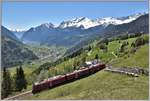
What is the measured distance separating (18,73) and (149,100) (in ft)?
70.4

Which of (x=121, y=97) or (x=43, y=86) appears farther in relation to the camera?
(x=43, y=86)

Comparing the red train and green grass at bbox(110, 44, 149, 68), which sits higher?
green grass at bbox(110, 44, 149, 68)

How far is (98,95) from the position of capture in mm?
12820

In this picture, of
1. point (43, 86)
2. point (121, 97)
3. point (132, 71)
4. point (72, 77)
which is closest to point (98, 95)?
point (121, 97)

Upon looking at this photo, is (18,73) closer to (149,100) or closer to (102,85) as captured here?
(102,85)

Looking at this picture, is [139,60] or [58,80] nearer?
[139,60]

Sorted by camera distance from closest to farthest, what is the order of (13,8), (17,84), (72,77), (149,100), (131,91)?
(149,100), (131,91), (13,8), (72,77), (17,84)

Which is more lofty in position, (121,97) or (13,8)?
(13,8)

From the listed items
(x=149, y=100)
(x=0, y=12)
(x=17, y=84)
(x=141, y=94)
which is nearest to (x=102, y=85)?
(x=141, y=94)

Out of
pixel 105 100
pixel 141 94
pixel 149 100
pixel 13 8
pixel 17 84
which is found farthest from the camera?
pixel 17 84

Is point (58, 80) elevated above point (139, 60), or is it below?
below

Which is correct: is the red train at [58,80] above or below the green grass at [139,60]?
below

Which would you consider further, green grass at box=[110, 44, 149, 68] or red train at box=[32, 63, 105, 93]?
red train at box=[32, 63, 105, 93]

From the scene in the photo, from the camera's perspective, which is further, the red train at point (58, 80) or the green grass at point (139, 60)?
the red train at point (58, 80)
